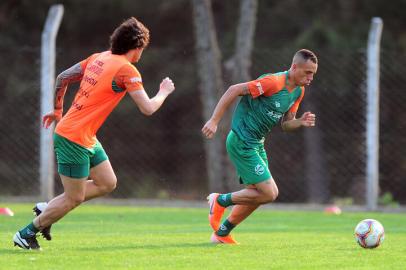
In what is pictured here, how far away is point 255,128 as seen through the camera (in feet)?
28.3

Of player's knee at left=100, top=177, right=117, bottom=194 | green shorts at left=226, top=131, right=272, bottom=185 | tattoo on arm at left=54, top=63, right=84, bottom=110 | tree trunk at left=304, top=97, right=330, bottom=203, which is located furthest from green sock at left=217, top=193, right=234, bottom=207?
tree trunk at left=304, top=97, right=330, bottom=203

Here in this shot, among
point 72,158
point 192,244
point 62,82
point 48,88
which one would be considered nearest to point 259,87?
point 192,244

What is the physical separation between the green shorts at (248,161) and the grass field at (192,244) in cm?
57

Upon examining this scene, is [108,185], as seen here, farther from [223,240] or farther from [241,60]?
[241,60]

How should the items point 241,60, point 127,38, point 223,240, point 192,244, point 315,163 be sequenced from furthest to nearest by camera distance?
point 315,163 < point 241,60 < point 223,240 < point 192,244 < point 127,38

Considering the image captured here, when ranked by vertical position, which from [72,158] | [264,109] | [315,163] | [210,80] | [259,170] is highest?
[264,109]

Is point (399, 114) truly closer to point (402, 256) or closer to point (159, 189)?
point (159, 189)

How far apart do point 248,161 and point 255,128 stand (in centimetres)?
32

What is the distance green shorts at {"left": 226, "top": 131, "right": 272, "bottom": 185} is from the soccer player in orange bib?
120 centimetres

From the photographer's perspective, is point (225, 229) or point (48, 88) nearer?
point (225, 229)

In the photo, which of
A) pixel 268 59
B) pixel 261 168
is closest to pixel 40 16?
pixel 268 59

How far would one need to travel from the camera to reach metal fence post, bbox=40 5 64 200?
13.9m

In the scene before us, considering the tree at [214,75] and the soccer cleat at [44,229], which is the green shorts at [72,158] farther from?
the tree at [214,75]

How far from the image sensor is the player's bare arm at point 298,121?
857 cm
